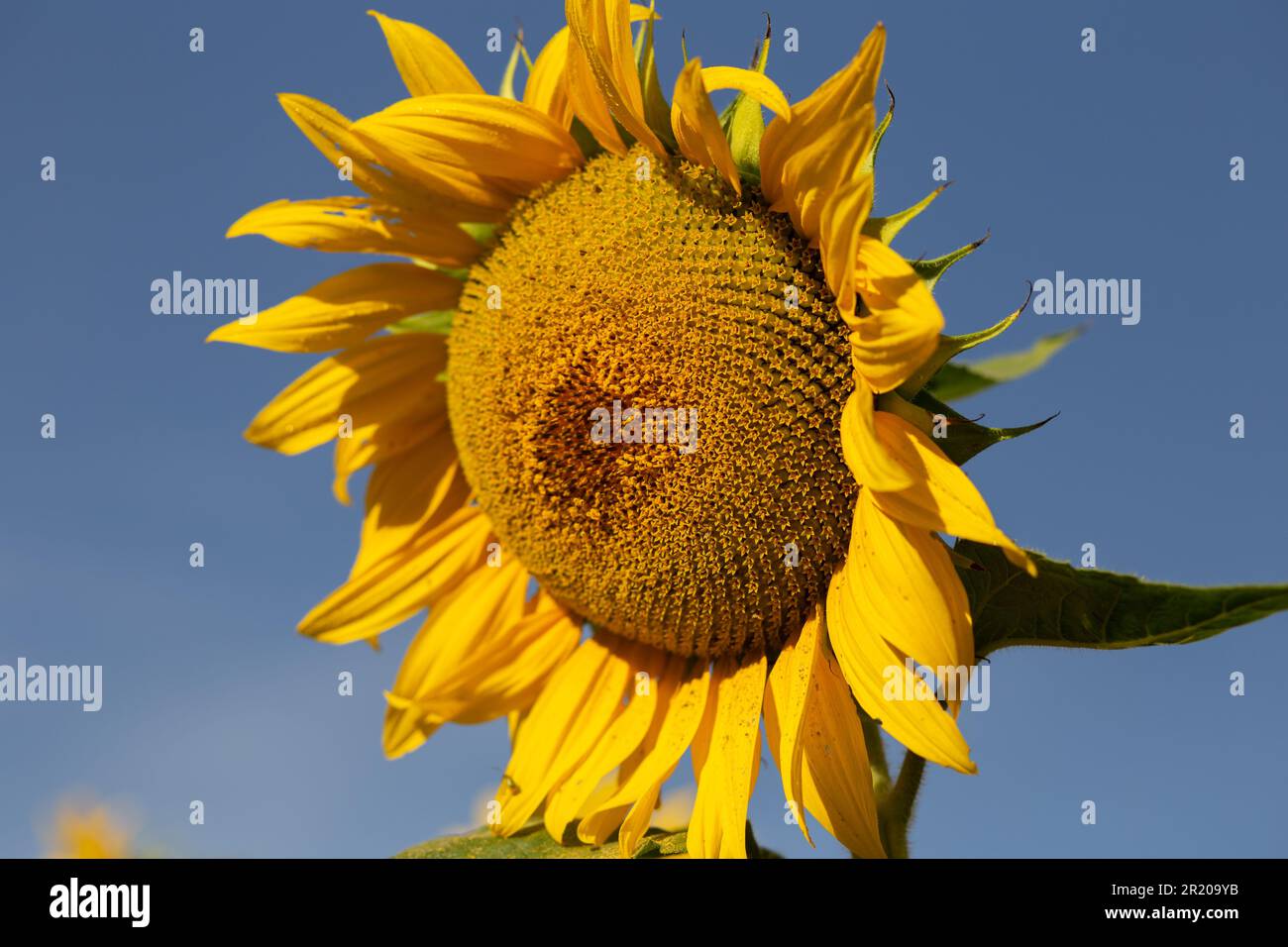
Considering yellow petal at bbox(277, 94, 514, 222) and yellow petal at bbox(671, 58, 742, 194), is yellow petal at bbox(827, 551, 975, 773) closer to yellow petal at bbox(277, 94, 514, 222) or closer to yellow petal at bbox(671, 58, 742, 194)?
yellow petal at bbox(671, 58, 742, 194)

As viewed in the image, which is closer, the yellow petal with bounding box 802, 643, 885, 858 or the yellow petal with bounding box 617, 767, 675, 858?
the yellow petal with bounding box 802, 643, 885, 858

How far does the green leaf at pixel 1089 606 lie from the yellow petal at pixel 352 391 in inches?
93.2

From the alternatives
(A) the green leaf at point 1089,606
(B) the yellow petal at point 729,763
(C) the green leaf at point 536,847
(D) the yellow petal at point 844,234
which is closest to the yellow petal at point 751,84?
(D) the yellow petal at point 844,234

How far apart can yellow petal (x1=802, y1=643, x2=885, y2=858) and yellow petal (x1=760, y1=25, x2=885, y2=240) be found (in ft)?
4.72

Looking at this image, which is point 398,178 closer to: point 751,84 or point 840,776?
point 751,84

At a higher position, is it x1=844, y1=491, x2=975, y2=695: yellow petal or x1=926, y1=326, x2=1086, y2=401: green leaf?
x1=926, y1=326, x2=1086, y2=401: green leaf

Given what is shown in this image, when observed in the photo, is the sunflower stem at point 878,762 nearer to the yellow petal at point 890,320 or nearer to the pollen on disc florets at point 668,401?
the pollen on disc florets at point 668,401

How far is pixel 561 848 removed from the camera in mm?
4055

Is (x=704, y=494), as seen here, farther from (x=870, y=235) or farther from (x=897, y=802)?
(x=897, y=802)

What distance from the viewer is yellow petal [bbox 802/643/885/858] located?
3482mm

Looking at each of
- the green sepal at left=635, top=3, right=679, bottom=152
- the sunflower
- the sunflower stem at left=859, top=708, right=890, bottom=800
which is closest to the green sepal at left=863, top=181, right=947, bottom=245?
the sunflower

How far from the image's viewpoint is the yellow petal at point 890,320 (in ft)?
10.0
